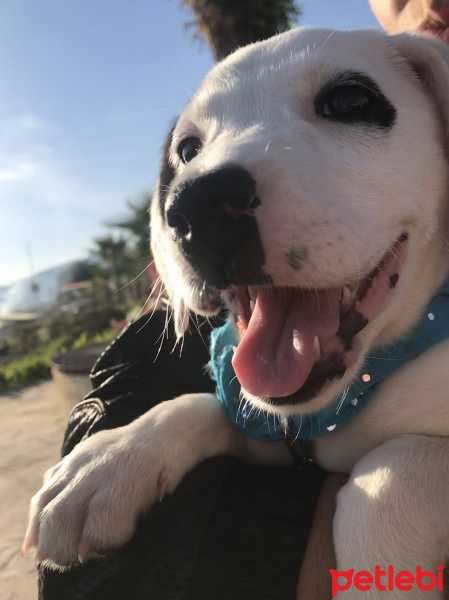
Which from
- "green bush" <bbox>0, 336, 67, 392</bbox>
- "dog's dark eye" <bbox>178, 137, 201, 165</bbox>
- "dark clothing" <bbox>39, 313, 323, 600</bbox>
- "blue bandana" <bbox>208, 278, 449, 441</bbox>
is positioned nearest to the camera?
"dark clothing" <bbox>39, 313, 323, 600</bbox>

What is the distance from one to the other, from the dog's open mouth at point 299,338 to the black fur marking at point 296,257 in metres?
0.14

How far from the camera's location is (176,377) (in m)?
2.30

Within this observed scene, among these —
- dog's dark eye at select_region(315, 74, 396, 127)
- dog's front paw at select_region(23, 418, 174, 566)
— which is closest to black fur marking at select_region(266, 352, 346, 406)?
dog's front paw at select_region(23, 418, 174, 566)

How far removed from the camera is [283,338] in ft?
4.77

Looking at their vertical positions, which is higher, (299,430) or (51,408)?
(299,430)

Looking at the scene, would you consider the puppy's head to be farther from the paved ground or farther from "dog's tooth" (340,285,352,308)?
the paved ground

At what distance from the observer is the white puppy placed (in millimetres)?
1286

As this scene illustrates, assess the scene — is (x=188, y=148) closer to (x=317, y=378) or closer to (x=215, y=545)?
(x=317, y=378)

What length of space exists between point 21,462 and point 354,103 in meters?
6.58

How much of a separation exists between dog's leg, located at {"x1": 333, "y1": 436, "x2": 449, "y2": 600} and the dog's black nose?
0.65 meters

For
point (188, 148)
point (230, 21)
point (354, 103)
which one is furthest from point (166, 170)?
point (230, 21)

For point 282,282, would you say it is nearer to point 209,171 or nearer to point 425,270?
point 209,171

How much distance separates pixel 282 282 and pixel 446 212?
76 cm

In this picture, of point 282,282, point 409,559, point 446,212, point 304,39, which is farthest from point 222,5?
point 409,559
